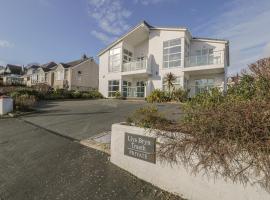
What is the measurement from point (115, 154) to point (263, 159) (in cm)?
→ 334

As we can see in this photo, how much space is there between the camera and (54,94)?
2502 centimetres

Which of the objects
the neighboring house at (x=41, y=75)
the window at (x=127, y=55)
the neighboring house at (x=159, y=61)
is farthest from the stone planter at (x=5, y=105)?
the neighboring house at (x=41, y=75)

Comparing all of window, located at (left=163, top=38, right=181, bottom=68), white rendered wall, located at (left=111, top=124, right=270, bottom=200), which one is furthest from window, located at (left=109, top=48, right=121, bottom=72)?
white rendered wall, located at (left=111, top=124, right=270, bottom=200)

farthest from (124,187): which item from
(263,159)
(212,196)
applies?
(263,159)

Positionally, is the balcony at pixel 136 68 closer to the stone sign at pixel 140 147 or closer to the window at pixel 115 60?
the window at pixel 115 60

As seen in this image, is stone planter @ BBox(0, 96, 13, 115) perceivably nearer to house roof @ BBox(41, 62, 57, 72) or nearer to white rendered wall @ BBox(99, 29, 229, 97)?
white rendered wall @ BBox(99, 29, 229, 97)

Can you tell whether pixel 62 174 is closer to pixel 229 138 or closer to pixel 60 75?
pixel 229 138

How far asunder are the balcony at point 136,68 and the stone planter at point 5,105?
43.6 ft

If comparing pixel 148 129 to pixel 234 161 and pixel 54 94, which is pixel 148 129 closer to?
pixel 234 161

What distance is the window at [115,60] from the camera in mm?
24469

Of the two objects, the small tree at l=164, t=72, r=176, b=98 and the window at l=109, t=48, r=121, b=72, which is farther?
the window at l=109, t=48, r=121, b=72

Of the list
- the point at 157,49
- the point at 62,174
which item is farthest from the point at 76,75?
the point at 62,174

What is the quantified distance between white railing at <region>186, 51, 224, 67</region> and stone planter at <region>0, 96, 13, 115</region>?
642 inches

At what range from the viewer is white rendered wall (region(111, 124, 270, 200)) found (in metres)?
3.08
